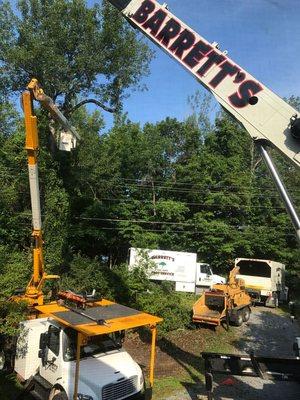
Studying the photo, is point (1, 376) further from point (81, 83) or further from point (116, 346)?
point (81, 83)

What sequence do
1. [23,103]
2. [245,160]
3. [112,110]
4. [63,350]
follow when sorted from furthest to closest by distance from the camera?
[245,160]
[112,110]
[23,103]
[63,350]

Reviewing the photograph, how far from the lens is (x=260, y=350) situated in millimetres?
15531

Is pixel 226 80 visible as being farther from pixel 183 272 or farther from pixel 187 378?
pixel 183 272

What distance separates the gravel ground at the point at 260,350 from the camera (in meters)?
10.5

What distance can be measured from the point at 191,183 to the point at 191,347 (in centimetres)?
2766

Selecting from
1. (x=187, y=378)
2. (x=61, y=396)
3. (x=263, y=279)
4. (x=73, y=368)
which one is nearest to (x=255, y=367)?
(x=73, y=368)

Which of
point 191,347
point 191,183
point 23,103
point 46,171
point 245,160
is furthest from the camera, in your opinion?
point 245,160

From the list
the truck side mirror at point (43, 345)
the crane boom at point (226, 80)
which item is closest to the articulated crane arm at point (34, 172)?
the truck side mirror at point (43, 345)

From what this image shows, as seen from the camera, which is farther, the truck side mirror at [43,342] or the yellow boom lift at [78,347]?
the truck side mirror at [43,342]

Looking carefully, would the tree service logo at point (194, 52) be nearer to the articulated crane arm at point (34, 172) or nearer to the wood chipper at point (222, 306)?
the articulated crane arm at point (34, 172)

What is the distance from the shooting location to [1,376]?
10922 millimetres

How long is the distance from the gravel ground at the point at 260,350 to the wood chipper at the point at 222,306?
687mm

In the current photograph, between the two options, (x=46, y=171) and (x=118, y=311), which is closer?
(x=118, y=311)

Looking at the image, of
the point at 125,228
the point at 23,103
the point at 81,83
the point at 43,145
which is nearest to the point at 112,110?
the point at 81,83
